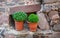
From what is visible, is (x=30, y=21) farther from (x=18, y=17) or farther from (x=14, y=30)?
(x=14, y=30)

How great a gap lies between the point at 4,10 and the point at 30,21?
548 mm

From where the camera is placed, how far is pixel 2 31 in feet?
7.79

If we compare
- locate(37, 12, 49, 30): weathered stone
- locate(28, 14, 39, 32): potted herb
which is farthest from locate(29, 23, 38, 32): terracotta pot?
locate(37, 12, 49, 30): weathered stone

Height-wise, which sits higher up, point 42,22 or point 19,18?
point 19,18

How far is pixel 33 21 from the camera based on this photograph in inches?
85.7

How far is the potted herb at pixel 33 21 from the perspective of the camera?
2155 millimetres

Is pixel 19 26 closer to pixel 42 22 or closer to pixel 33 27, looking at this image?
pixel 33 27

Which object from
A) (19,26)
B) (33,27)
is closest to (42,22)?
(33,27)

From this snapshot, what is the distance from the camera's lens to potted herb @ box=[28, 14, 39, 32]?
2.16 m

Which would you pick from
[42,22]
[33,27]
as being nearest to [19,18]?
[33,27]

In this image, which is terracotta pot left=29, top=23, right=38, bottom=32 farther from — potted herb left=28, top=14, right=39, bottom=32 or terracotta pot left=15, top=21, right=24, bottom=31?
terracotta pot left=15, top=21, right=24, bottom=31

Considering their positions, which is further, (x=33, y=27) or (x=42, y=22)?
(x=42, y=22)

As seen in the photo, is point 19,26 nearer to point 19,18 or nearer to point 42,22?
point 19,18

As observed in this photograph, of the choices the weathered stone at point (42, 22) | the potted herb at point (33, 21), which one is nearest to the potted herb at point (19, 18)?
the potted herb at point (33, 21)
